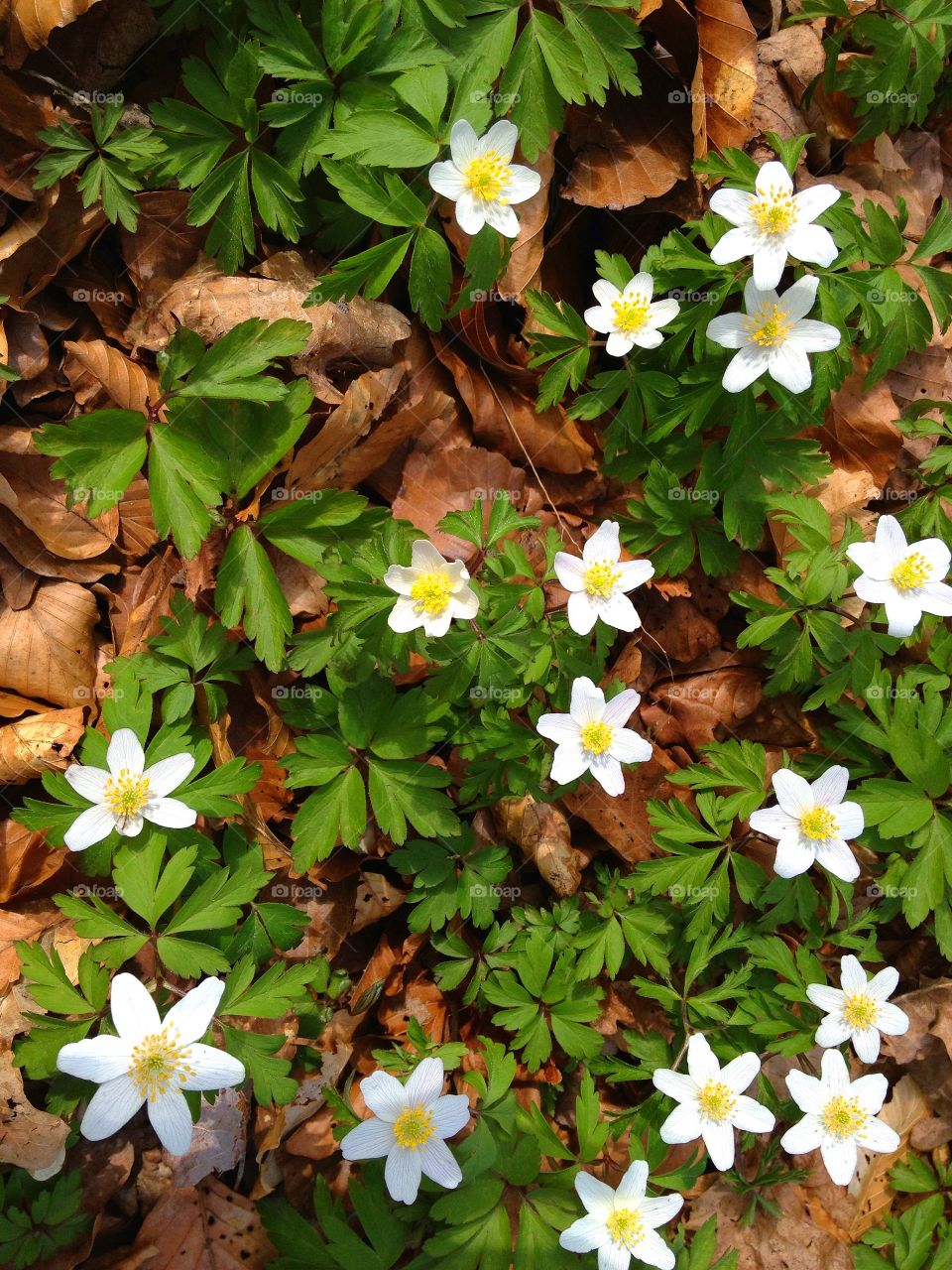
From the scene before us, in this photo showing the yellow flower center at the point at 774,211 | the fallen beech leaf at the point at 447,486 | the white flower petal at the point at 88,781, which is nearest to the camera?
the white flower petal at the point at 88,781

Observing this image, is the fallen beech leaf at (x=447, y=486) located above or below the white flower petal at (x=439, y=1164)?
above

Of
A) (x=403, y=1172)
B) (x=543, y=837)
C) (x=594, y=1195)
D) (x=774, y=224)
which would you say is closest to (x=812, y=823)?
(x=543, y=837)

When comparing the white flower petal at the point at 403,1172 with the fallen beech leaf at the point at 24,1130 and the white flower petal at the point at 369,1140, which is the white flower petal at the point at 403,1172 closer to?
the white flower petal at the point at 369,1140

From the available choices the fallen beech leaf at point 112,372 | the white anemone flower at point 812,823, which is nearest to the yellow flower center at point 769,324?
the white anemone flower at point 812,823

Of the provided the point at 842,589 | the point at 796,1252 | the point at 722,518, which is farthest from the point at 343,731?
the point at 796,1252

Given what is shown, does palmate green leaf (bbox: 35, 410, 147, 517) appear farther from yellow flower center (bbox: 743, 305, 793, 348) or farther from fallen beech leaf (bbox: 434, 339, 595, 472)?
yellow flower center (bbox: 743, 305, 793, 348)

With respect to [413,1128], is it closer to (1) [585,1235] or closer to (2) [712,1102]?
(1) [585,1235]
